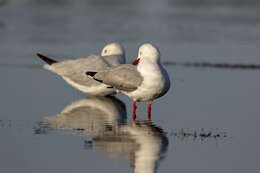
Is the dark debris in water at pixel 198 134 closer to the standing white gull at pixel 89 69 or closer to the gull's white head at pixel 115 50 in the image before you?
the standing white gull at pixel 89 69

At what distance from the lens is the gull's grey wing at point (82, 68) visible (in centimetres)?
1462

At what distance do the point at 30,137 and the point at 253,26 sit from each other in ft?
61.3

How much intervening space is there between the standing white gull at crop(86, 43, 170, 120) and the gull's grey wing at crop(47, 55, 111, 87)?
1343 millimetres

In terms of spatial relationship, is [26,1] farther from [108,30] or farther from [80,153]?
[80,153]

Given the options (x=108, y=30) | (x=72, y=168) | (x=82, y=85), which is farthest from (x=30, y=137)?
(x=108, y=30)

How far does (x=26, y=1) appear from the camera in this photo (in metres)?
37.7

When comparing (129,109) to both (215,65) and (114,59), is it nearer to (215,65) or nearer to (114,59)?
(114,59)

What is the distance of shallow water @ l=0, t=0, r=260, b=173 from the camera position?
9.50 m

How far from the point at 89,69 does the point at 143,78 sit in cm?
238

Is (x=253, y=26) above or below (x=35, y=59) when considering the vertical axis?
above

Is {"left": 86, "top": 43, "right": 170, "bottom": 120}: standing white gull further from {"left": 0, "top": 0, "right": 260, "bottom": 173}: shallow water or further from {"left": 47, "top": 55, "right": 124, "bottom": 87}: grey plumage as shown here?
{"left": 47, "top": 55, "right": 124, "bottom": 87}: grey plumage

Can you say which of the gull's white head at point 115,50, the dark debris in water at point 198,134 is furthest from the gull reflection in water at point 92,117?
the gull's white head at point 115,50

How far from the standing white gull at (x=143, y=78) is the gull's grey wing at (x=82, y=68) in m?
1.34

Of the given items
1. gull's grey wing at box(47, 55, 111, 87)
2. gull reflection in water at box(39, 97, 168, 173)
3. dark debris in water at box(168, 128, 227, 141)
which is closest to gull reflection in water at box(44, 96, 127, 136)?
gull reflection in water at box(39, 97, 168, 173)
